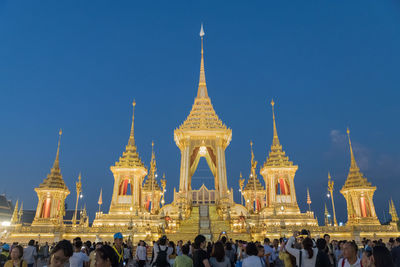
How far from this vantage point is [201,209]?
111 ft

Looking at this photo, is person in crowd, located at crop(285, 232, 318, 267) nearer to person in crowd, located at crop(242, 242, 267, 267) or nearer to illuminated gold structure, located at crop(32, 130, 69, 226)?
person in crowd, located at crop(242, 242, 267, 267)

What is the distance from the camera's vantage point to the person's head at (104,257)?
3953mm

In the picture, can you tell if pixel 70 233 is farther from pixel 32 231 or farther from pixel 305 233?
pixel 305 233

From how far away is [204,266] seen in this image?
18.4ft

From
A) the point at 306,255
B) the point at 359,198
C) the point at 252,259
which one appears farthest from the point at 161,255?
the point at 359,198

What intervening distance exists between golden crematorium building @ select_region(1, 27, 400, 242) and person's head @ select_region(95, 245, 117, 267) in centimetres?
2112

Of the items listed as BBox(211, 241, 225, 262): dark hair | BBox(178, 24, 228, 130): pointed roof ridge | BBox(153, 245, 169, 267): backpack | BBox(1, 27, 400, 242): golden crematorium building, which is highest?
BBox(178, 24, 228, 130): pointed roof ridge

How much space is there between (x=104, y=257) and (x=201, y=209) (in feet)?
100

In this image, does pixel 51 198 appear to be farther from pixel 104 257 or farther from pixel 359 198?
pixel 359 198

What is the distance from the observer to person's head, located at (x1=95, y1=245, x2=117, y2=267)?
3.95m

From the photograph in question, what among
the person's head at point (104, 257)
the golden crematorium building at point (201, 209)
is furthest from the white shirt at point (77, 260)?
the golden crematorium building at point (201, 209)

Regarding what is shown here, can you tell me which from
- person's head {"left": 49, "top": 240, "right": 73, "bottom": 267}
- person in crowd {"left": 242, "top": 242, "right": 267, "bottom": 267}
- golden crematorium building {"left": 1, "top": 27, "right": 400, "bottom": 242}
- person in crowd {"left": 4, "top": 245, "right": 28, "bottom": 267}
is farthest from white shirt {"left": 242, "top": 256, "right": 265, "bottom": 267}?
golden crematorium building {"left": 1, "top": 27, "right": 400, "bottom": 242}

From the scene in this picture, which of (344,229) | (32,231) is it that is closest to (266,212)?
(344,229)

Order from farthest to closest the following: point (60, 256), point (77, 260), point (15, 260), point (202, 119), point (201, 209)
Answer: point (202, 119)
point (201, 209)
point (77, 260)
point (15, 260)
point (60, 256)
